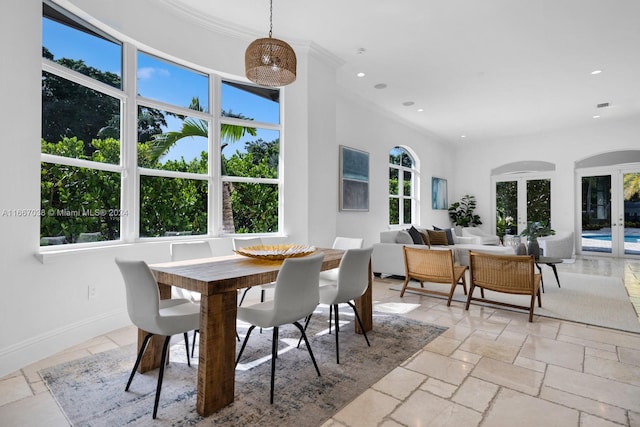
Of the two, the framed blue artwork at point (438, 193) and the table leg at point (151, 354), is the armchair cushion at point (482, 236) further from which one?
the table leg at point (151, 354)

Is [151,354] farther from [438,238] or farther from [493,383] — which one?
[438,238]

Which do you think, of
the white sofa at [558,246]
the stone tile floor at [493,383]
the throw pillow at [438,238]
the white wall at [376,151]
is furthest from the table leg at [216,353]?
the white sofa at [558,246]

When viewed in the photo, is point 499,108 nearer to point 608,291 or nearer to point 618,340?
point 608,291

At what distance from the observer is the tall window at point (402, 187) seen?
769 centimetres

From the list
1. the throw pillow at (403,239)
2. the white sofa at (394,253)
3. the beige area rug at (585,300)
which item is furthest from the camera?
the throw pillow at (403,239)

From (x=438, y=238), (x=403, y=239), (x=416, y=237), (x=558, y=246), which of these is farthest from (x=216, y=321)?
(x=558, y=246)

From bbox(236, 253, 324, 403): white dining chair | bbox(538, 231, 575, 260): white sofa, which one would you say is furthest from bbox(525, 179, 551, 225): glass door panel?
bbox(236, 253, 324, 403): white dining chair

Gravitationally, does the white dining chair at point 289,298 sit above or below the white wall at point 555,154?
below

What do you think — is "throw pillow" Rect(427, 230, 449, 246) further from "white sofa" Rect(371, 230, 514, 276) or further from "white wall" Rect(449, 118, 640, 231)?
"white wall" Rect(449, 118, 640, 231)

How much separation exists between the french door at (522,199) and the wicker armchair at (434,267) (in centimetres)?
624

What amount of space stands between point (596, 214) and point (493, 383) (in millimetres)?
8275

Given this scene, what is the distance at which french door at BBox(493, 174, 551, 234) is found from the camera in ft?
29.3

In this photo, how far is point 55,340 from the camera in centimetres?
276

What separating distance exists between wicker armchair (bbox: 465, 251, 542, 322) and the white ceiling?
2.62 metres
